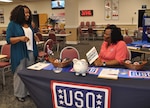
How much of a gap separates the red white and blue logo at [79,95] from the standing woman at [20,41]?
3.69 ft

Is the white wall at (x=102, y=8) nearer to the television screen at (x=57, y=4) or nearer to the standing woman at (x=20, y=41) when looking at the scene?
the television screen at (x=57, y=4)

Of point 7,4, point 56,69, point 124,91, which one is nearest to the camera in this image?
point 124,91

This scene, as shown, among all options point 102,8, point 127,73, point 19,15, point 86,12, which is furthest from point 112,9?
point 127,73

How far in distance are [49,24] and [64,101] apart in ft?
41.0

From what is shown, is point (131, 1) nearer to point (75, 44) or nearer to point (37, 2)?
point (75, 44)

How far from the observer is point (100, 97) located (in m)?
1.79

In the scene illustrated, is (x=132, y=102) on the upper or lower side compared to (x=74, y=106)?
upper

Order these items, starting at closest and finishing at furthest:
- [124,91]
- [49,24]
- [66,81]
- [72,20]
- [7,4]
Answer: [124,91], [66,81], [72,20], [49,24], [7,4]

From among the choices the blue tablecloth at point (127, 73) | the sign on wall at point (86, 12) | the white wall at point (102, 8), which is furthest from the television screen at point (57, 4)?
the blue tablecloth at point (127, 73)

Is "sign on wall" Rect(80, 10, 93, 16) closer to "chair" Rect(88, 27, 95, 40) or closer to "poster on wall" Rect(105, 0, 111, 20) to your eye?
"poster on wall" Rect(105, 0, 111, 20)

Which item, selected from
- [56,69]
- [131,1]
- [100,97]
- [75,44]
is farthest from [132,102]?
[131,1]

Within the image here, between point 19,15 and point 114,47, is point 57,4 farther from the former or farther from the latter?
point 114,47

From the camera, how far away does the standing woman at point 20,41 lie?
277cm

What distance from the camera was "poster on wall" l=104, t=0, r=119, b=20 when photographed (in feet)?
41.7
